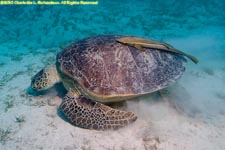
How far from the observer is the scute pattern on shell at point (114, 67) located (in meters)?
3.74

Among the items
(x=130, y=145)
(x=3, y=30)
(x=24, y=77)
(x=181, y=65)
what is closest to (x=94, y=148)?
(x=130, y=145)

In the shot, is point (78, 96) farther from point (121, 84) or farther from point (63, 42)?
point (63, 42)

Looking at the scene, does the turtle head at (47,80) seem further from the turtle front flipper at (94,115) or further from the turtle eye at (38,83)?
the turtle front flipper at (94,115)

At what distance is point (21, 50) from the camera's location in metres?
7.24

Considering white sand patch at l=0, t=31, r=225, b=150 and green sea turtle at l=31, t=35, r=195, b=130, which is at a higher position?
green sea turtle at l=31, t=35, r=195, b=130

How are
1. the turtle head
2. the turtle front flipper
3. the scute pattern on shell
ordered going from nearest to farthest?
the turtle front flipper, the scute pattern on shell, the turtle head

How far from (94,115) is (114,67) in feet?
2.98

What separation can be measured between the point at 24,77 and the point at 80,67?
2230 mm

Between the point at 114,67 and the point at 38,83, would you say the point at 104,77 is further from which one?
the point at 38,83

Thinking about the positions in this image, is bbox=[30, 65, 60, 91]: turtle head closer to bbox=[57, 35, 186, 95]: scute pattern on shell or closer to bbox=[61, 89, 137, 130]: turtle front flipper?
bbox=[57, 35, 186, 95]: scute pattern on shell

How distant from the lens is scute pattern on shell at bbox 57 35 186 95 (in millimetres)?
3738

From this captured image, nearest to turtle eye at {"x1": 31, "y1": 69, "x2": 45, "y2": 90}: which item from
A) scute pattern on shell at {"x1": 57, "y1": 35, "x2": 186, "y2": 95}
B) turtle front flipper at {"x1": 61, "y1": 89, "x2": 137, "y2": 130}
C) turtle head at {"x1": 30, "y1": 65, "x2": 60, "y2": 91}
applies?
turtle head at {"x1": 30, "y1": 65, "x2": 60, "y2": 91}

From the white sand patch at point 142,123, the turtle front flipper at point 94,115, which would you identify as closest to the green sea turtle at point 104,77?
the turtle front flipper at point 94,115

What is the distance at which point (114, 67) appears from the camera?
150 inches
